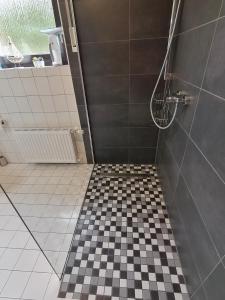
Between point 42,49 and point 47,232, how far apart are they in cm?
182

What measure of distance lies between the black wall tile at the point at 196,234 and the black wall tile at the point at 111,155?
994mm

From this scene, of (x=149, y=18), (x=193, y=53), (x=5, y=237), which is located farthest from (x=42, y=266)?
(x=149, y=18)

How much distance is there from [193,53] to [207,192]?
80cm

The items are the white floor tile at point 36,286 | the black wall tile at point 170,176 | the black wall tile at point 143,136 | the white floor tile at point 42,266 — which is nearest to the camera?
the white floor tile at point 36,286

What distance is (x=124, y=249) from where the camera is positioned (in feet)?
4.15

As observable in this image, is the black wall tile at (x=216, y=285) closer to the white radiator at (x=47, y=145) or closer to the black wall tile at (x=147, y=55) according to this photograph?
the black wall tile at (x=147, y=55)

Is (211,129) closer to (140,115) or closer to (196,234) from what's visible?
(196,234)

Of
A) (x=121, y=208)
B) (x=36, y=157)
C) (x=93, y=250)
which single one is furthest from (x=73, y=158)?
(x=93, y=250)

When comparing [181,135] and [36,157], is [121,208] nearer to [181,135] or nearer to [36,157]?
[181,135]

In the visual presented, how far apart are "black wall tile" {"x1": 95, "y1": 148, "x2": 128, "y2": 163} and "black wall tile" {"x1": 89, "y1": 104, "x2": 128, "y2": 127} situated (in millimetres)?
344

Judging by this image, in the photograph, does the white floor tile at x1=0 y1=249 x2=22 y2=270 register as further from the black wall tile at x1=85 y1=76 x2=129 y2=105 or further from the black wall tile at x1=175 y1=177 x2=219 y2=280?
the black wall tile at x1=85 y1=76 x2=129 y2=105

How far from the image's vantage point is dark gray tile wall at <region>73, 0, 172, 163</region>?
1.36 meters

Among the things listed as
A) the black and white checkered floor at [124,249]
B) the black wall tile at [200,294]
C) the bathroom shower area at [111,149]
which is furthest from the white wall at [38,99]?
the black wall tile at [200,294]

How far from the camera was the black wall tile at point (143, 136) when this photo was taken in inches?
75.4
